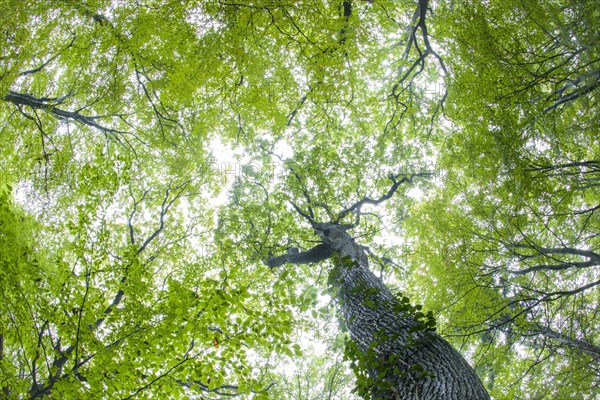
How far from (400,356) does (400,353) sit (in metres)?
0.04

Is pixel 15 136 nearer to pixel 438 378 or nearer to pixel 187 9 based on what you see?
pixel 187 9

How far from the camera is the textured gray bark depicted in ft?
10.9

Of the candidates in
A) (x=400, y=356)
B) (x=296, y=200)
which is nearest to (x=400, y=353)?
(x=400, y=356)

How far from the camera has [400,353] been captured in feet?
12.6

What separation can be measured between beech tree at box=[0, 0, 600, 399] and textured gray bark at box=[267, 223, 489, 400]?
2 centimetres

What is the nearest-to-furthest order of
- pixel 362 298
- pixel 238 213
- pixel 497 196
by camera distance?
pixel 362 298 < pixel 497 196 < pixel 238 213

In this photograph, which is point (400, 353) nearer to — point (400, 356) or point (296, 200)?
point (400, 356)

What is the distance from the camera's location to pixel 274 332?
12.1ft

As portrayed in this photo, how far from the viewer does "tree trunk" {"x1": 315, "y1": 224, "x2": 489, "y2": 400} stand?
3.32 metres

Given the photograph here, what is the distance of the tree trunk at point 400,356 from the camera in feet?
10.9

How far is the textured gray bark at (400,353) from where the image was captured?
130 inches

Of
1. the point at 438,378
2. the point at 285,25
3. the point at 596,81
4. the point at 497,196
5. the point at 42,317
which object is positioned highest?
the point at 285,25

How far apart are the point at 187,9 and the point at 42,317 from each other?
3940mm

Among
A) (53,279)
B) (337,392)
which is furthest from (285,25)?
(337,392)
